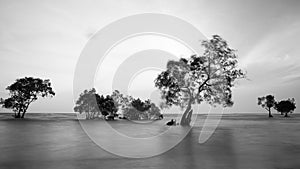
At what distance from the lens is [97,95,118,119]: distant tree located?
125ft

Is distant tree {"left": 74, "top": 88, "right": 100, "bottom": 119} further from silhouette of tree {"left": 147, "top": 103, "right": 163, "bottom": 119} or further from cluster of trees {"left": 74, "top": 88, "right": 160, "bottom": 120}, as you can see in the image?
silhouette of tree {"left": 147, "top": 103, "right": 163, "bottom": 119}

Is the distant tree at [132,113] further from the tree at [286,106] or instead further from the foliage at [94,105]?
the tree at [286,106]

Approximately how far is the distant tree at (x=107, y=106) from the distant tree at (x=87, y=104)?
2.70ft

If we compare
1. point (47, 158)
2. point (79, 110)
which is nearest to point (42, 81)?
point (79, 110)

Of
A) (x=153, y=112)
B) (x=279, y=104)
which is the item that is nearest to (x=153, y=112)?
(x=153, y=112)

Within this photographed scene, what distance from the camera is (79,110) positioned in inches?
1495

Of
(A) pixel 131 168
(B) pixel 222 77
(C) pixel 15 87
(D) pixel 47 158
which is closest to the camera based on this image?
(A) pixel 131 168

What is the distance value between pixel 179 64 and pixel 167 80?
1.98 metres

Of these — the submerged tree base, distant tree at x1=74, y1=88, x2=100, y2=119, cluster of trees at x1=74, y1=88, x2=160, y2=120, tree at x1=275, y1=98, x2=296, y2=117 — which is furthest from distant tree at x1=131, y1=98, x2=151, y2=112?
tree at x1=275, y1=98, x2=296, y2=117

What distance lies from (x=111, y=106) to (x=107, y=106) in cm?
81

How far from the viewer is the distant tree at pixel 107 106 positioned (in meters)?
38.1

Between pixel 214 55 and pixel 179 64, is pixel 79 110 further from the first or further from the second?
pixel 214 55

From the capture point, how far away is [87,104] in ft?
125

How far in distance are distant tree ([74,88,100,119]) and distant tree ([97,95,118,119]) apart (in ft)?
2.70
